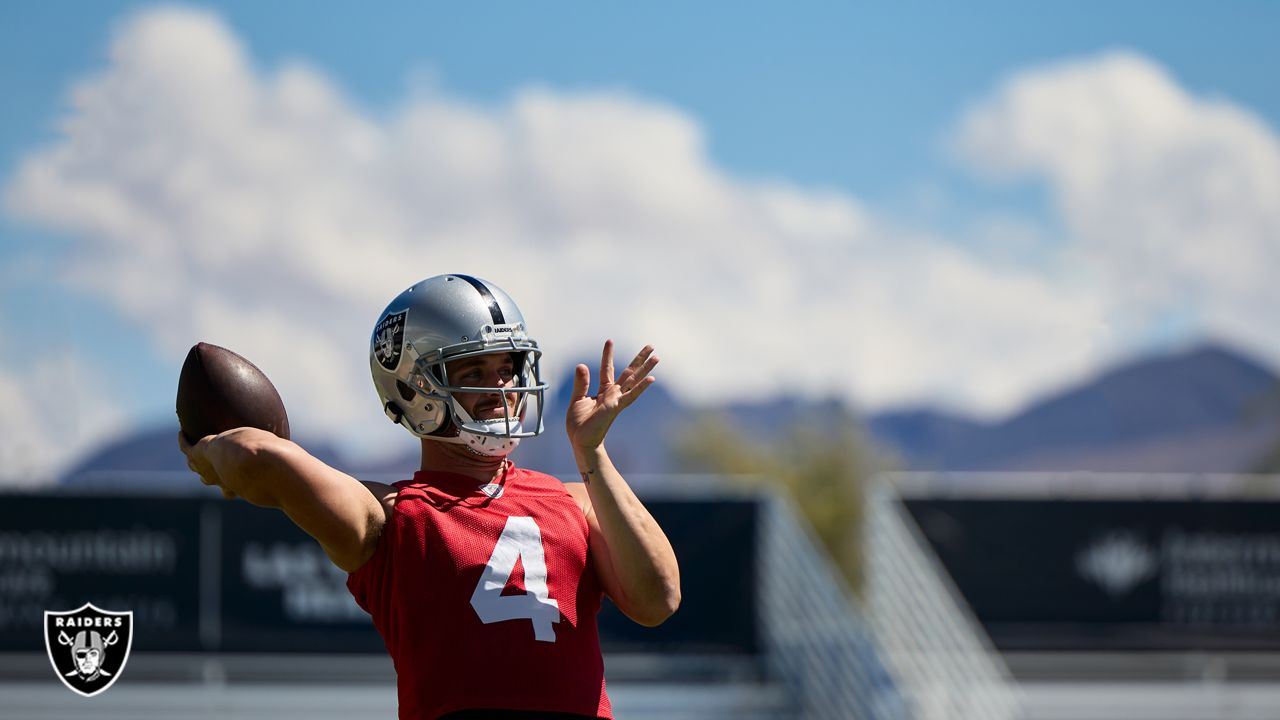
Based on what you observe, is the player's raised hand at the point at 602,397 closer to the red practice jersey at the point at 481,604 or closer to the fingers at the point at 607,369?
the fingers at the point at 607,369

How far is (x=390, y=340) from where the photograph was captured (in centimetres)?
334

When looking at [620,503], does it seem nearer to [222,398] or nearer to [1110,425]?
[222,398]

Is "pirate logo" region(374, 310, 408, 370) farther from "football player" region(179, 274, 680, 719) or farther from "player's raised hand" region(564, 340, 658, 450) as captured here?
"player's raised hand" region(564, 340, 658, 450)

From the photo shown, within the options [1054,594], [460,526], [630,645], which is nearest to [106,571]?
[630,645]

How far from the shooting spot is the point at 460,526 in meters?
3.14

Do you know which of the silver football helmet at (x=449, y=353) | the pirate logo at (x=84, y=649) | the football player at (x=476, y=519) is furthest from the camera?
the pirate logo at (x=84, y=649)

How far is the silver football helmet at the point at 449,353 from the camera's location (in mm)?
3236

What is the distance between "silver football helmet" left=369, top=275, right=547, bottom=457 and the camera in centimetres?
324

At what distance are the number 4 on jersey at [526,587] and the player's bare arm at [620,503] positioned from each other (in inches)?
6.1

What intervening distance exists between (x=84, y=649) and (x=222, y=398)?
1.57 metres

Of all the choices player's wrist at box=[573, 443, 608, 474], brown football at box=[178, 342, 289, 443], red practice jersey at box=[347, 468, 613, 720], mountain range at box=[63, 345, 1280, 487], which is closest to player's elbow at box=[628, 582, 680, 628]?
red practice jersey at box=[347, 468, 613, 720]

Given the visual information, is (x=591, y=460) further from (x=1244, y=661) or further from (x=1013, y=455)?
(x=1013, y=455)

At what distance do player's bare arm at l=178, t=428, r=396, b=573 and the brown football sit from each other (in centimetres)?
6

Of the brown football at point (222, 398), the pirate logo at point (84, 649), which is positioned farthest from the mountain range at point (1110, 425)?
the brown football at point (222, 398)
